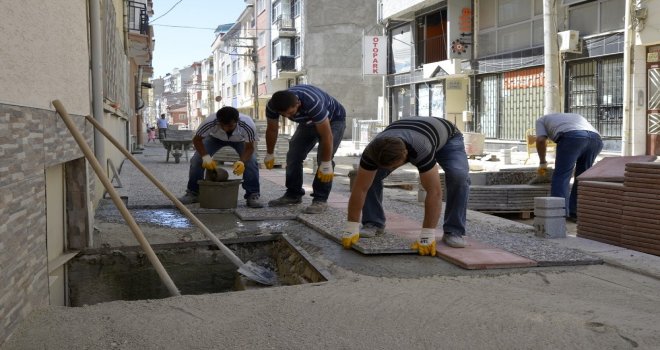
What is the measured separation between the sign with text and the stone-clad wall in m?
22.6

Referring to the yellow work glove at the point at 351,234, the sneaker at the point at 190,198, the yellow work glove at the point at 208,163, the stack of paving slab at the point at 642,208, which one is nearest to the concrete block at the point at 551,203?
the stack of paving slab at the point at 642,208

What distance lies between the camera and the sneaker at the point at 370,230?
4.83 metres

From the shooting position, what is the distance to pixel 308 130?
21.0ft

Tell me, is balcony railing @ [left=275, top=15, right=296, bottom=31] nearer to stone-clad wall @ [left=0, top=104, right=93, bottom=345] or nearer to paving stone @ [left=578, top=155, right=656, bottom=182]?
paving stone @ [left=578, top=155, right=656, bottom=182]

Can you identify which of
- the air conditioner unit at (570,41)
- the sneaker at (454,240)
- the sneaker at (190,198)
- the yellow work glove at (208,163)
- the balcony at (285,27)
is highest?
the balcony at (285,27)

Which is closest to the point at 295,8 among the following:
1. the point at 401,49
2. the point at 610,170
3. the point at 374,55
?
the point at 374,55

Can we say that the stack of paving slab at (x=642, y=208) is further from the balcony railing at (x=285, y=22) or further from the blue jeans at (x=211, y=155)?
the balcony railing at (x=285, y=22)

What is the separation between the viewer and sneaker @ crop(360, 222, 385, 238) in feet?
15.8

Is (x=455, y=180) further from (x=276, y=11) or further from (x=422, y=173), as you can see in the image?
(x=276, y=11)

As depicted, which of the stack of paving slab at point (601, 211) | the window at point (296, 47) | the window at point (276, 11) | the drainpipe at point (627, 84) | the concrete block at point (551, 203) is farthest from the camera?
the window at point (276, 11)

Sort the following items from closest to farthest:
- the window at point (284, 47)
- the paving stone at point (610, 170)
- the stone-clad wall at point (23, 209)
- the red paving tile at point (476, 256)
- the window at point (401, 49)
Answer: the stone-clad wall at point (23, 209) < the red paving tile at point (476, 256) < the paving stone at point (610, 170) < the window at point (401, 49) < the window at point (284, 47)

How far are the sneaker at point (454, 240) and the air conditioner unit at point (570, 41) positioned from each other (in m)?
11.9

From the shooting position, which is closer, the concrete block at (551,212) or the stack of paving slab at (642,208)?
the stack of paving slab at (642,208)

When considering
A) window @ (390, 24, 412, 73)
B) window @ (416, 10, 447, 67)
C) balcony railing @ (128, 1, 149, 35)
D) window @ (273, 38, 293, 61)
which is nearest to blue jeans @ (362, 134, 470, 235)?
balcony railing @ (128, 1, 149, 35)
